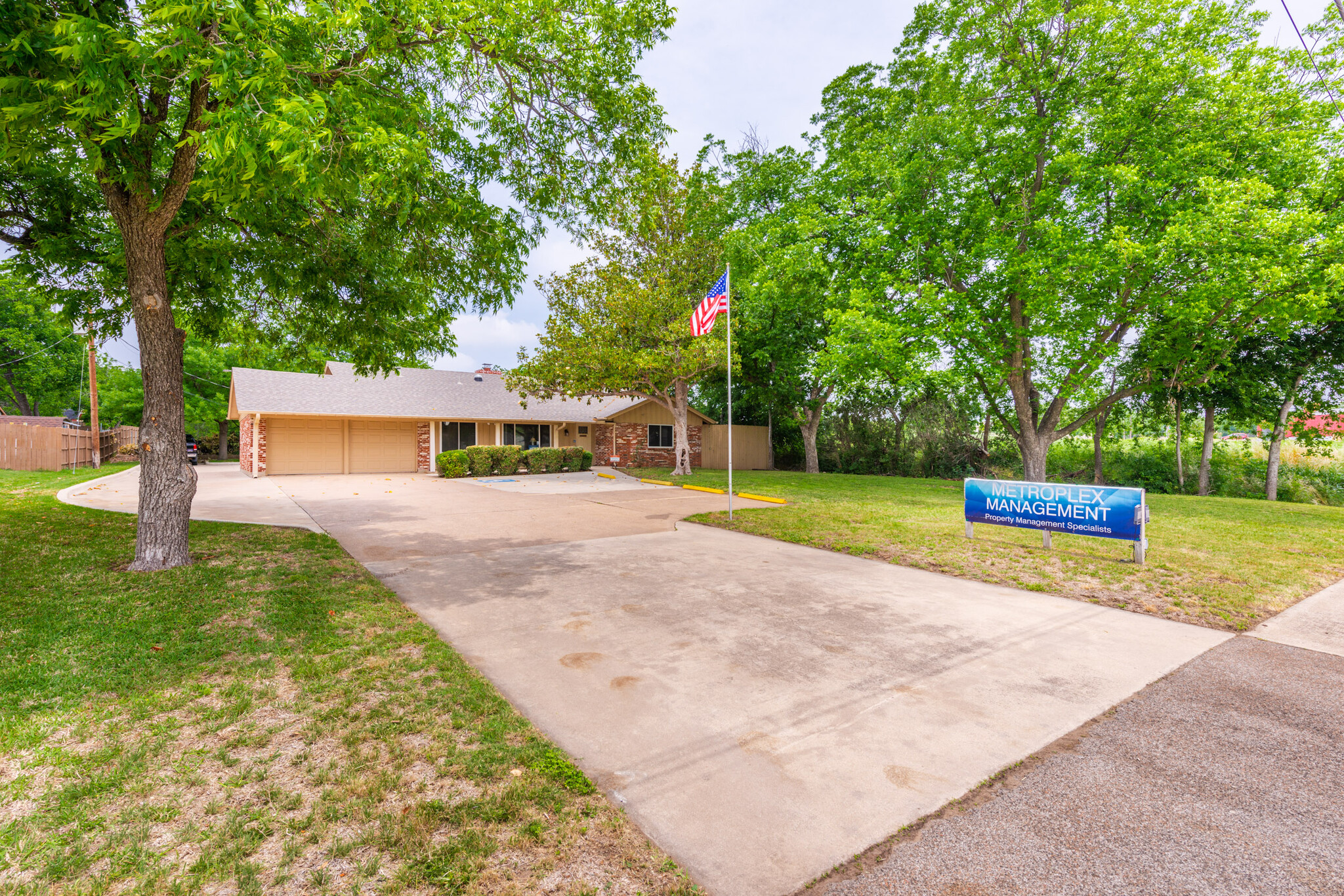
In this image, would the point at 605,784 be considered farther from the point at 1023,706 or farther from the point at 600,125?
the point at 600,125

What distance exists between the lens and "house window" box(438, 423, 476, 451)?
80.2 ft

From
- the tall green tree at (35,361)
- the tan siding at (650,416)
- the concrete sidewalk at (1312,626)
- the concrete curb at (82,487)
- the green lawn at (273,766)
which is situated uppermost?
the tall green tree at (35,361)

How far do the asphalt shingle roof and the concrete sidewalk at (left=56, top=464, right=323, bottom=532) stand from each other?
407cm

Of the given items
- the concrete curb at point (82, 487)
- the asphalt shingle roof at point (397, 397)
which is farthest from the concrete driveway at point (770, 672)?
the asphalt shingle roof at point (397, 397)

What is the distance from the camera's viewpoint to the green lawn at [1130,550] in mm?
5879

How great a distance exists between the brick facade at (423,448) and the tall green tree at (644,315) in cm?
531

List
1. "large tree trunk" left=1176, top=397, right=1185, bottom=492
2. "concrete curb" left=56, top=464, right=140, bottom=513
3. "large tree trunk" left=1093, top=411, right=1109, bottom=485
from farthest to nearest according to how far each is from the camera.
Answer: "large tree trunk" left=1093, top=411, right=1109, bottom=485 → "large tree trunk" left=1176, top=397, right=1185, bottom=492 → "concrete curb" left=56, top=464, right=140, bottom=513

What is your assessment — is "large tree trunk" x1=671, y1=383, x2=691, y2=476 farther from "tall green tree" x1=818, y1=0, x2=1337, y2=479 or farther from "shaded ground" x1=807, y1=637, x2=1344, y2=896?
"shaded ground" x1=807, y1=637, x2=1344, y2=896

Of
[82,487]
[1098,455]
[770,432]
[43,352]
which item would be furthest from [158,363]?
[43,352]

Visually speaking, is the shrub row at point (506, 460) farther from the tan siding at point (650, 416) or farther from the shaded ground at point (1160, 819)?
the shaded ground at point (1160, 819)

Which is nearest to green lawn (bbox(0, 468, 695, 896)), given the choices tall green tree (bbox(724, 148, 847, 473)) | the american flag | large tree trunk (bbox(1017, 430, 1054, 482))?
the american flag

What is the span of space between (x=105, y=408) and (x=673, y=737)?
4760cm

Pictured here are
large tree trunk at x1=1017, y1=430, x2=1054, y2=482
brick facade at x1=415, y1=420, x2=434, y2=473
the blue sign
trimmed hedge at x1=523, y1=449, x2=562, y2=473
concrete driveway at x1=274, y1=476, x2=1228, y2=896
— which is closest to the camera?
concrete driveway at x1=274, y1=476, x2=1228, y2=896

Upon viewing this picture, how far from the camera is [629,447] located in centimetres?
2800
